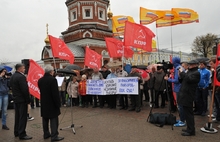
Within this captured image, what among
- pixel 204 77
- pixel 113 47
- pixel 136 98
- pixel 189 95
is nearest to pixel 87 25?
pixel 113 47

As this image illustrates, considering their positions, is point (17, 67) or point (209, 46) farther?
point (209, 46)

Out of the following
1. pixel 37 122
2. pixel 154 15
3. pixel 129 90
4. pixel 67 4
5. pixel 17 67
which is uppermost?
pixel 67 4

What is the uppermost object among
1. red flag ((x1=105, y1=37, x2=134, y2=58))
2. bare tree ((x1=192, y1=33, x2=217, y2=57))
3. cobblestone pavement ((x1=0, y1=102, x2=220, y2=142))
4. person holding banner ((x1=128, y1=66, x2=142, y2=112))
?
bare tree ((x1=192, y1=33, x2=217, y2=57))

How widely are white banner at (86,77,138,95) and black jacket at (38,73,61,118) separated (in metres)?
4.37

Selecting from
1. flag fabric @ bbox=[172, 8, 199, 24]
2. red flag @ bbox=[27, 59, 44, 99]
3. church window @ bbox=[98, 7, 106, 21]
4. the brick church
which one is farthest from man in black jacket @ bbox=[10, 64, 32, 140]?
church window @ bbox=[98, 7, 106, 21]

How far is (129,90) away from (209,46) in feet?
173

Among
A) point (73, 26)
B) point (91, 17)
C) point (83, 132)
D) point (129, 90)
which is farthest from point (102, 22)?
point (83, 132)

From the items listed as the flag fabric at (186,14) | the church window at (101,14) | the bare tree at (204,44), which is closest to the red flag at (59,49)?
the flag fabric at (186,14)

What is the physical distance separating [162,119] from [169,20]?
422 inches

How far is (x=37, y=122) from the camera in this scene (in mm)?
8391

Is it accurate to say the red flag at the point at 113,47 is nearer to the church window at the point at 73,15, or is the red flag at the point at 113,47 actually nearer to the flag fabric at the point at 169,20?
the flag fabric at the point at 169,20

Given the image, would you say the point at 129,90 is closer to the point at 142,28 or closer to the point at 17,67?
the point at 142,28

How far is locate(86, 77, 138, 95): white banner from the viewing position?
30.2 ft

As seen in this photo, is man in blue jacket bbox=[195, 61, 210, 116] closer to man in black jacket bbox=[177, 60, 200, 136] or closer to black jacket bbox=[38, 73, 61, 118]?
man in black jacket bbox=[177, 60, 200, 136]
